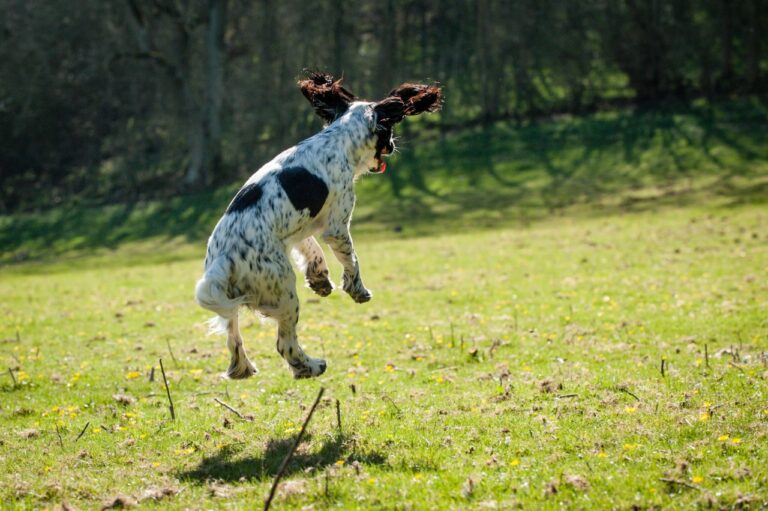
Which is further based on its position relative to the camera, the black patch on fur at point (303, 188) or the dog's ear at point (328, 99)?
the dog's ear at point (328, 99)

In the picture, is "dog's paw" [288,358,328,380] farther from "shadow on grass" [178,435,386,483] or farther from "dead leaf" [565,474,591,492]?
"dead leaf" [565,474,591,492]

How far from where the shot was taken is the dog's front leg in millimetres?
7863

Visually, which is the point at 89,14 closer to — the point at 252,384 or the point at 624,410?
the point at 252,384

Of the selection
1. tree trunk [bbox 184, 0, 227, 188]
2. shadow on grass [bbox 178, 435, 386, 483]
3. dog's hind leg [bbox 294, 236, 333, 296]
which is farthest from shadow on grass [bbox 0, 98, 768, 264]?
shadow on grass [bbox 178, 435, 386, 483]

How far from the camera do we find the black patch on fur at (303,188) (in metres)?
7.43

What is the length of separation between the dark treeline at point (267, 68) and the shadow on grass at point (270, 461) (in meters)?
30.4

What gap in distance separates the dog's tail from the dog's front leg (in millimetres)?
1135

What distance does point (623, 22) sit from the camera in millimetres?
35688

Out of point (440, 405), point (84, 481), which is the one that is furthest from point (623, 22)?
point (84, 481)

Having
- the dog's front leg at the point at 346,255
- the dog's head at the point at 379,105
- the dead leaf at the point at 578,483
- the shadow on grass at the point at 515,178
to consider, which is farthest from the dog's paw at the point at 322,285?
the shadow on grass at the point at 515,178

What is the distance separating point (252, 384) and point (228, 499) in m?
3.41

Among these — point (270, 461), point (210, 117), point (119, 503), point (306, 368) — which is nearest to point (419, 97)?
point (306, 368)

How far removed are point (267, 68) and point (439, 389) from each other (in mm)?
33272

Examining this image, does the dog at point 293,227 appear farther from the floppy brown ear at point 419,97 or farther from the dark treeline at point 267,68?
the dark treeline at point 267,68
